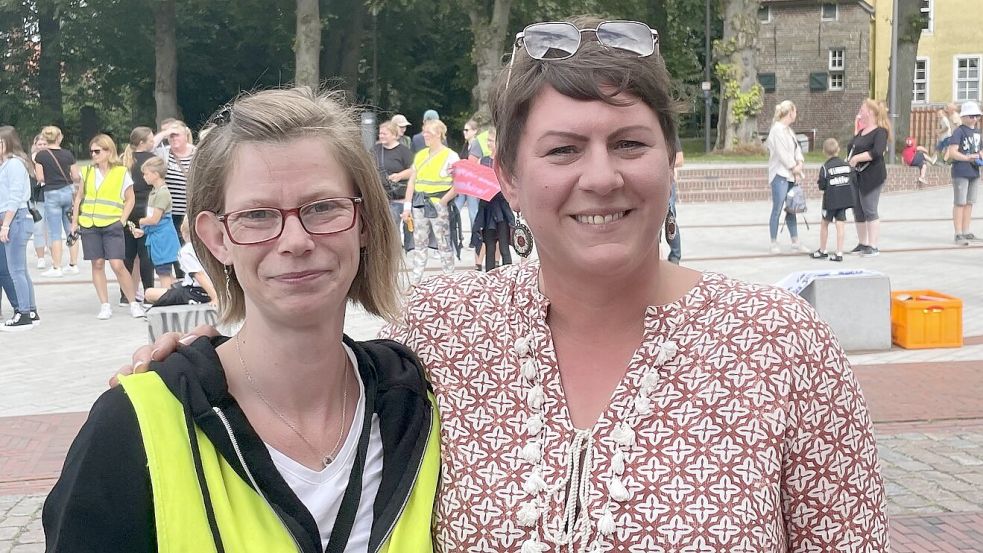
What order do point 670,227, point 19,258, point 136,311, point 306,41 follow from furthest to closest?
point 306,41
point 136,311
point 19,258
point 670,227

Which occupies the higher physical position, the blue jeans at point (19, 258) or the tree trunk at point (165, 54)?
the tree trunk at point (165, 54)

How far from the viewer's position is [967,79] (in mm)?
46906

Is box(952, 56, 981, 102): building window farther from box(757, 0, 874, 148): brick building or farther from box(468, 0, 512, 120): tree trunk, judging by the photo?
box(468, 0, 512, 120): tree trunk

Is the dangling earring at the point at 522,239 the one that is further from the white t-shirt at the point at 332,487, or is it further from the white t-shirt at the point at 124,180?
the white t-shirt at the point at 124,180

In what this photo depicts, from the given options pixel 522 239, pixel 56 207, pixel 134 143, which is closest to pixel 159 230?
pixel 134 143

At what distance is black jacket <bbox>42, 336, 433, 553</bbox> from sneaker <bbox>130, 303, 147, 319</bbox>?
9961mm

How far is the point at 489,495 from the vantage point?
79.7 inches

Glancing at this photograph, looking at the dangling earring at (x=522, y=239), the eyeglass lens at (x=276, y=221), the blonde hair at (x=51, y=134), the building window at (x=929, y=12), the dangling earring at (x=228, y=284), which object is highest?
the building window at (x=929, y=12)

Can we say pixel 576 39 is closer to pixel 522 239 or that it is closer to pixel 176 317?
pixel 522 239

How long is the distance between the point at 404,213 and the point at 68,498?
38.1ft

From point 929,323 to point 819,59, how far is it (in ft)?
141

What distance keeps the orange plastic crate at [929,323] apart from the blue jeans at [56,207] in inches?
435

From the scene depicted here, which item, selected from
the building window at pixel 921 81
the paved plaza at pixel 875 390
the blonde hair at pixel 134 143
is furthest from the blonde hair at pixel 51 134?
the building window at pixel 921 81

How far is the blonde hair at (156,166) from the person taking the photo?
1134cm
